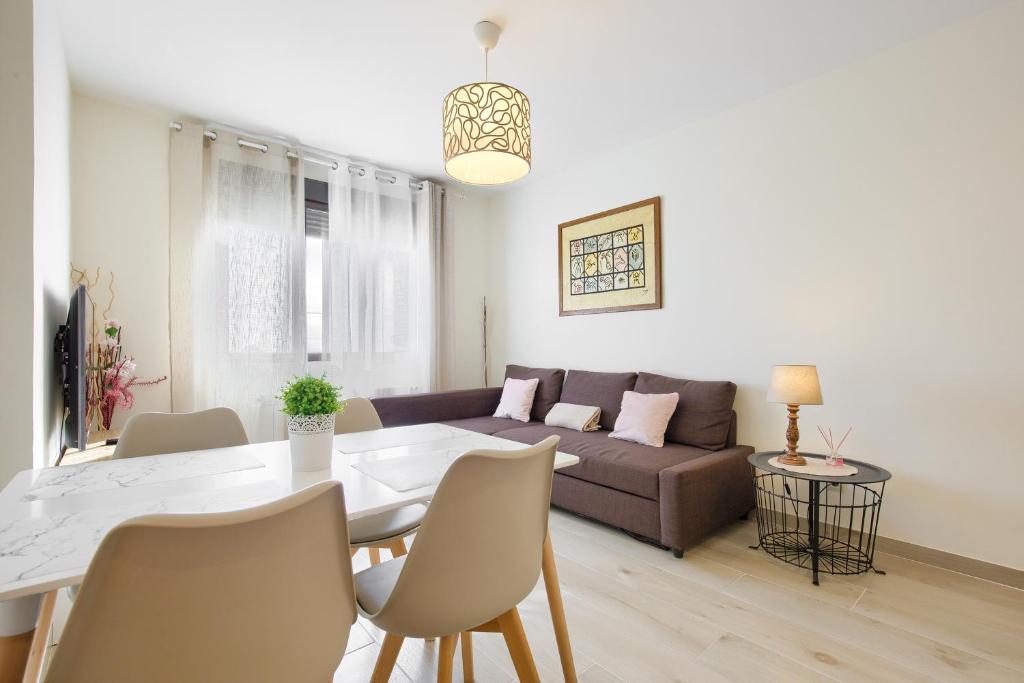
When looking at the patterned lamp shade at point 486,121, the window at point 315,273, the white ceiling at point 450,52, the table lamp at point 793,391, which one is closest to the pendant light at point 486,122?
the patterned lamp shade at point 486,121

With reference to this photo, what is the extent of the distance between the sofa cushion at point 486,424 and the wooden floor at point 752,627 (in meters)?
1.31

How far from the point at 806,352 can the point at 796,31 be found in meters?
1.68

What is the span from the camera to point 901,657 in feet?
5.32

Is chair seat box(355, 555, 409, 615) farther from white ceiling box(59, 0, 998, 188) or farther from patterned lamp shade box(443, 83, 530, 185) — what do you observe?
white ceiling box(59, 0, 998, 188)

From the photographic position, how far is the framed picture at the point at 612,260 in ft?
11.4

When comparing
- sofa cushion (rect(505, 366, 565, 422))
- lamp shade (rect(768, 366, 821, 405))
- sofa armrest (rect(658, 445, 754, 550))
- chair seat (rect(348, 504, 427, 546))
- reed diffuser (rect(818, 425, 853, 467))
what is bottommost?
sofa armrest (rect(658, 445, 754, 550))

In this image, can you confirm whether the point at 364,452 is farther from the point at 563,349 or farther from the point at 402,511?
the point at 563,349

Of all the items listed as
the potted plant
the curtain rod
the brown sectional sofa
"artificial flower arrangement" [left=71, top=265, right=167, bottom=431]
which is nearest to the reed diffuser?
the brown sectional sofa

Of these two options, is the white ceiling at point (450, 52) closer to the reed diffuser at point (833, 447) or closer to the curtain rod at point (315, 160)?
the curtain rod at point (315, 160)

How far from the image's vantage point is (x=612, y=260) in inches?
148

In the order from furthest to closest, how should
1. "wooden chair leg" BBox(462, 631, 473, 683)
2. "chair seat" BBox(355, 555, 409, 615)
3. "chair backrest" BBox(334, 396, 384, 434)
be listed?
1. "chair backrest" BBox(334, 396, 384, 434)
2. "wooden chair leg" BBox(462, 631, 473, 683)
3. "chair seat" BBox(355, 555, 409, 615)

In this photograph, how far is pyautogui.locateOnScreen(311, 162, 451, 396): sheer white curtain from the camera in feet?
12.6

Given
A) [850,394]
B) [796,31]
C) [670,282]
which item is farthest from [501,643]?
[796,31]

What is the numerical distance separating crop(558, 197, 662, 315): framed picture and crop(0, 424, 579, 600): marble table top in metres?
2.25
